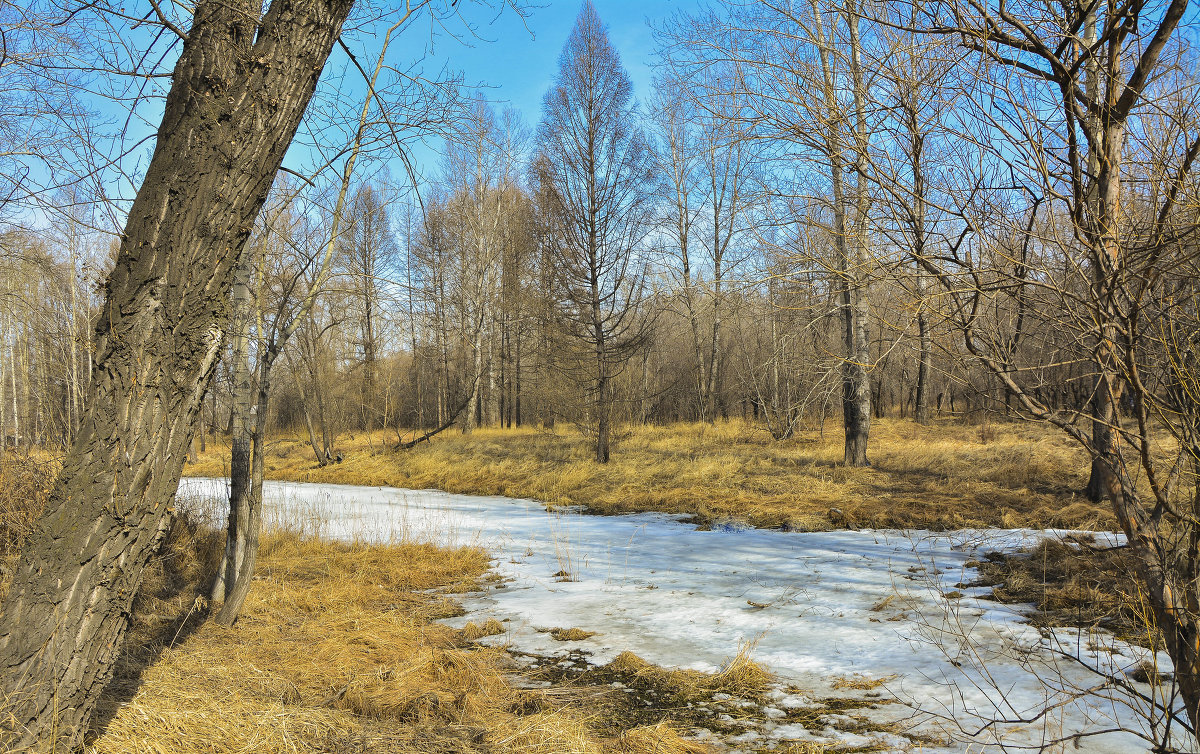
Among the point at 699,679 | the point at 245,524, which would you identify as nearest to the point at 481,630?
the point at 699,679

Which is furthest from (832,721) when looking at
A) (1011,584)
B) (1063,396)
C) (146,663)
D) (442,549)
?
(442,549)

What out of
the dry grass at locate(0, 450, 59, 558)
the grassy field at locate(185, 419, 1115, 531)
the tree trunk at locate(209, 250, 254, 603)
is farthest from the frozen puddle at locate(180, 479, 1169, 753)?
the dry grass at locate(0, 450, 59, 558)

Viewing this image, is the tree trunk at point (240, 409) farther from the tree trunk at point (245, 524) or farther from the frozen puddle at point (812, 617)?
the frozen puddle at point (812, 617)

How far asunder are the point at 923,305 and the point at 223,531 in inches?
305

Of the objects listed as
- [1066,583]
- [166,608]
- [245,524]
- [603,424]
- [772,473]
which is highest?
[603,424]

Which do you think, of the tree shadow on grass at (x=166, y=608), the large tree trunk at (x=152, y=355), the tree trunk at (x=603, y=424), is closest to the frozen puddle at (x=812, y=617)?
the tree shadow on grass at (x=166, y=608)

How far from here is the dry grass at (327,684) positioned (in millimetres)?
2717

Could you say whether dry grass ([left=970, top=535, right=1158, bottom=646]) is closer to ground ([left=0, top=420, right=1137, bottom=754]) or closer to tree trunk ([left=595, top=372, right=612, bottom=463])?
ground ([left=0, top=420, right=1137, bottom=754])

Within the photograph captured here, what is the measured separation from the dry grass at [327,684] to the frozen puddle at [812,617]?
2.21 feet

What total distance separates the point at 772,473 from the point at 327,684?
9.64m

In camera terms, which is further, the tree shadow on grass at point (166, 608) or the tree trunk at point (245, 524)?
the tree trunk at point (245, 524)

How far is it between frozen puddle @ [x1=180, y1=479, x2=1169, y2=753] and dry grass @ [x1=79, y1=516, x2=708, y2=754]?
67 centimetres

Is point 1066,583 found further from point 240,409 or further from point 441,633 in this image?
point 240,409

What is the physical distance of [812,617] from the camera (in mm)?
4832
